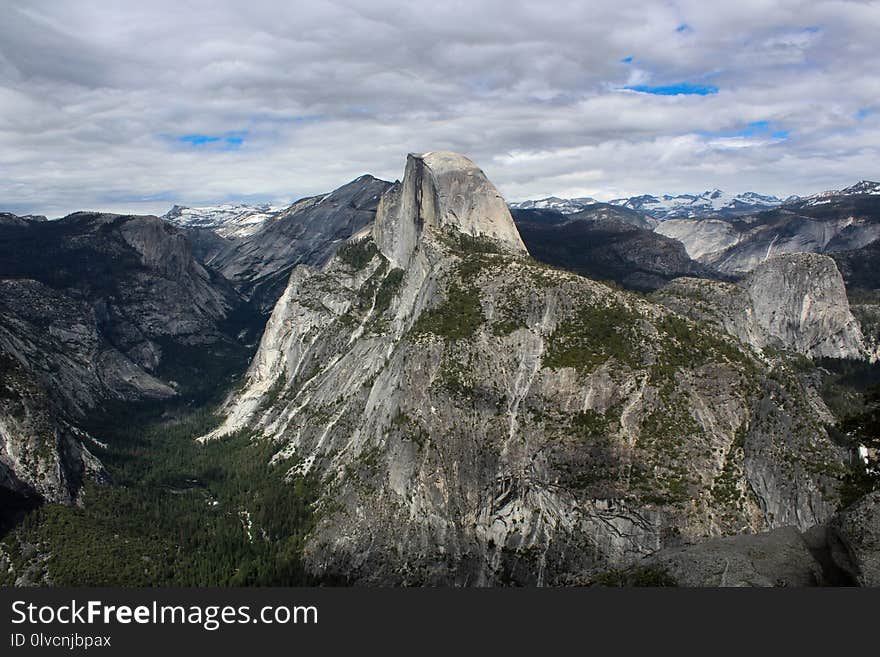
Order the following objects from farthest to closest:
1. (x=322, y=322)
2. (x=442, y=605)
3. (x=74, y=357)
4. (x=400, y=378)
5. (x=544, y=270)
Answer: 1. (x=74, y=357)
2. (x=322, y=322)
3. (x=544, y=270)
4. (x=400, y=378)
5. (x=442, y=605)

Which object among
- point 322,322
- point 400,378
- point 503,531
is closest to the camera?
point 503,531

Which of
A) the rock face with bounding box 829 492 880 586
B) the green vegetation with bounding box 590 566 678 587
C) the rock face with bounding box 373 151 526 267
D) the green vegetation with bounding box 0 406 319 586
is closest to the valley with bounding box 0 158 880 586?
the green vegetation with bounding box 0 406 319 586

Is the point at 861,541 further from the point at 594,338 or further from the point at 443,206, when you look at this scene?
the point at 443,206

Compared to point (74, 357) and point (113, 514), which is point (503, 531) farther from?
point (74, 357)

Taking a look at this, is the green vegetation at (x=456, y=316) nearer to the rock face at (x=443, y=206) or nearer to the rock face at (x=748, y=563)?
the rock face at (x=443, y=206)

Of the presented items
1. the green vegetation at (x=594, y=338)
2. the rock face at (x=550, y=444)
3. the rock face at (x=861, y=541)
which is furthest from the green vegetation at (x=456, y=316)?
the rock face at (x=861, y=541)

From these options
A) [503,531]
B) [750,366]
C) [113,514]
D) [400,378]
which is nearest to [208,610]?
[503,531]
